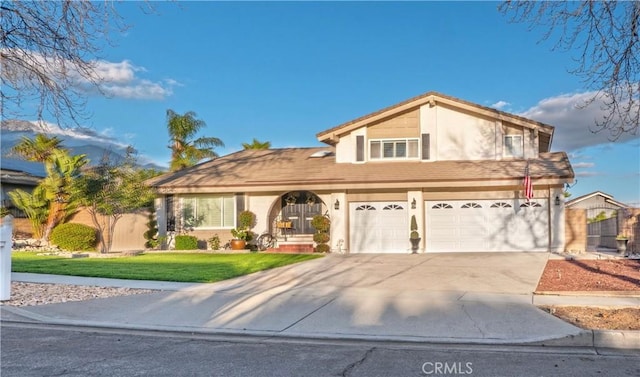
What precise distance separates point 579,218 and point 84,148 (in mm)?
28143

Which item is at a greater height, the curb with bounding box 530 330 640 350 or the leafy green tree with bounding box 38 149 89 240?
the leafy green tree with bounding box 38 149 89 240

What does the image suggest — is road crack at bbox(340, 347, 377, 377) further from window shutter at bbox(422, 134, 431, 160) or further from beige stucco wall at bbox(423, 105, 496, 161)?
beige stucco wall at bbox(423, 105, 496, 161)

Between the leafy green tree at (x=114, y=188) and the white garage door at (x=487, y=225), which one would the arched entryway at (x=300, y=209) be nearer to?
the white garage door at (x=487, y=225)

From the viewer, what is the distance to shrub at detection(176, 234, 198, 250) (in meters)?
22.7

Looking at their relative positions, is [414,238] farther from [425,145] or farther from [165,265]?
[165,265]

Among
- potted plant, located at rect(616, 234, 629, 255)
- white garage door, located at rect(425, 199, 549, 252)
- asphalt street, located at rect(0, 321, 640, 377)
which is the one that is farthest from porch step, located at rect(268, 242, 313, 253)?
asphalt street, located at rect(0, 321, 640, 377)

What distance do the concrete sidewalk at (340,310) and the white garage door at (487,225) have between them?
7604mm

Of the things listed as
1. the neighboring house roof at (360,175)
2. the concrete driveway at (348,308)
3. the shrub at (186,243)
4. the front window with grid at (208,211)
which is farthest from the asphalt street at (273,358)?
the front window with grid at (208,211)

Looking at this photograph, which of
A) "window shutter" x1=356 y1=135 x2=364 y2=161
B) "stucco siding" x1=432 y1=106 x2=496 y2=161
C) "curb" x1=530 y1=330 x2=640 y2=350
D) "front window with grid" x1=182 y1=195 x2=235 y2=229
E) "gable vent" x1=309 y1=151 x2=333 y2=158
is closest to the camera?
"curb" x1=530 y1=330 x2=640 y2=350

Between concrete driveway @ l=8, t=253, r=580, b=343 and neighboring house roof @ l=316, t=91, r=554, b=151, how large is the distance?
8880mm

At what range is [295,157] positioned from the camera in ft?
88.6

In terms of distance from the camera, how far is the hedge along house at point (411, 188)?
21.1 meters

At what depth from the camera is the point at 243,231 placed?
22.6 m

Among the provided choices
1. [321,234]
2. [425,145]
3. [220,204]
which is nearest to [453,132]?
[425,145]
